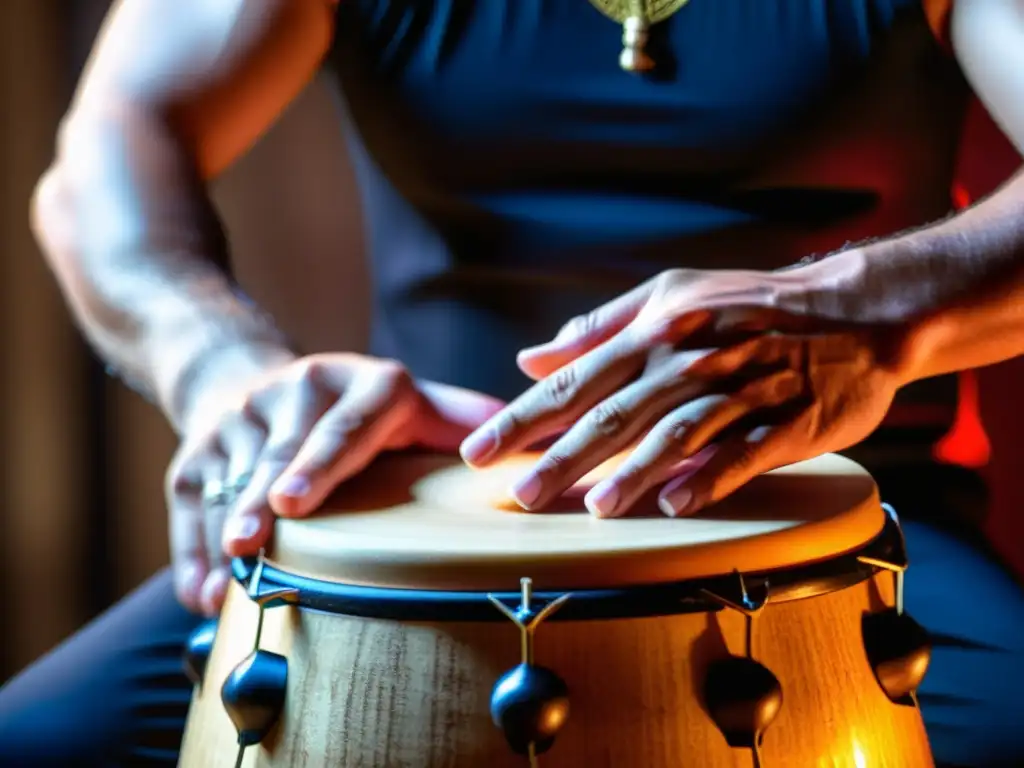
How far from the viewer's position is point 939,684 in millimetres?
754

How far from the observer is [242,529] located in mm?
574

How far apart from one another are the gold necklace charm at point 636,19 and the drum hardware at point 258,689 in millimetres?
617

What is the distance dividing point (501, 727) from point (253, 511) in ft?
0.61

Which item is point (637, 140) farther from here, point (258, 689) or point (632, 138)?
point (258, 689)

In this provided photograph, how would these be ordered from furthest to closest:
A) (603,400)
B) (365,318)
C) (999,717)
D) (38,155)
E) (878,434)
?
(365,318) → (38,155) → (878,434) → (999,717) → (603,400)

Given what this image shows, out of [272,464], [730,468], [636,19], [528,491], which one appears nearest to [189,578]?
[272,464]

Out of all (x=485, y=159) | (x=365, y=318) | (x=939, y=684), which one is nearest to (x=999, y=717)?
(x=939, y=684)

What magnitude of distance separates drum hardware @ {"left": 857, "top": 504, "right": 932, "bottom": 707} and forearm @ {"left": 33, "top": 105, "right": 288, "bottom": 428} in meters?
0.43

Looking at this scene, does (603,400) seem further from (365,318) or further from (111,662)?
(365,318)

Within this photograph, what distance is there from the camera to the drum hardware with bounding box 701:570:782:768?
1.61ft

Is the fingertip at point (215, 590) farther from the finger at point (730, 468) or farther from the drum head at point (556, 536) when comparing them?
the finger at point (730, 468)

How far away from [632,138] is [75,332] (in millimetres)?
969

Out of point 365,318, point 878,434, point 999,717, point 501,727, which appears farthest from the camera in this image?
point 365,318

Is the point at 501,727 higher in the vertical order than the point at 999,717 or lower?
higher
